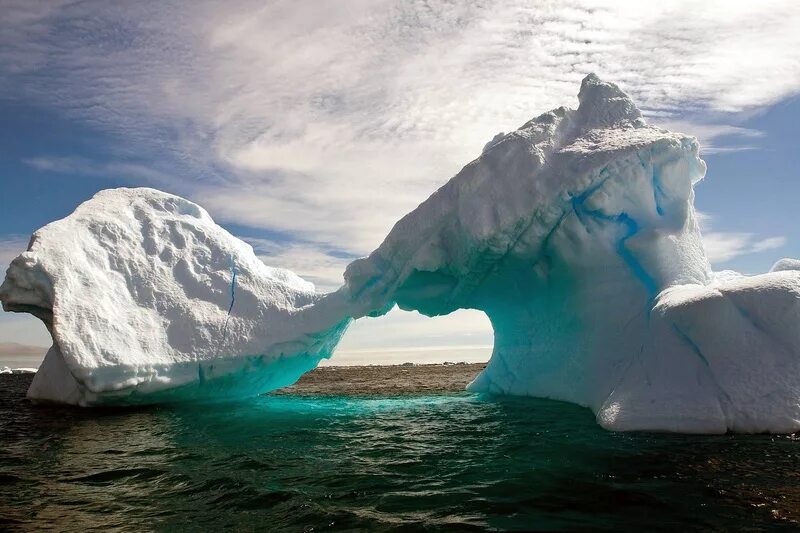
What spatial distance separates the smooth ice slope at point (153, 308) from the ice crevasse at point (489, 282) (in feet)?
0.11

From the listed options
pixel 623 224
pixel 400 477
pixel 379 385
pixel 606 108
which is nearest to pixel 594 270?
pixel 623 224

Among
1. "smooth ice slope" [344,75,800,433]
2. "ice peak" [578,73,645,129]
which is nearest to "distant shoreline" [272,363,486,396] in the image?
"smooth ice slope" [344,75,800,433]

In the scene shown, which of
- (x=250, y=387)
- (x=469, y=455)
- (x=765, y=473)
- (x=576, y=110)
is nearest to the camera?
(x=765, y=473)

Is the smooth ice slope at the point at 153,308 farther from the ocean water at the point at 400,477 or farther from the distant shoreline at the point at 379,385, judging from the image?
the distant shoreline at the point at 379,385

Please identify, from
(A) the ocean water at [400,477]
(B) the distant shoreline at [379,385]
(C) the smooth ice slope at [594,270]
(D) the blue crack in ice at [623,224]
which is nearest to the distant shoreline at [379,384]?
(B) the distant shoreline at [379,385]

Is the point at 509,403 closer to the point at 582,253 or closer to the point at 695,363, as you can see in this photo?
the point at 582,253

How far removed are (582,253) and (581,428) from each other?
4.13 metres

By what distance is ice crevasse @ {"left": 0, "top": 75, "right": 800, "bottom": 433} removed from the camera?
9.78 m

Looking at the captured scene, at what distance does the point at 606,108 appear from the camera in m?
11.7

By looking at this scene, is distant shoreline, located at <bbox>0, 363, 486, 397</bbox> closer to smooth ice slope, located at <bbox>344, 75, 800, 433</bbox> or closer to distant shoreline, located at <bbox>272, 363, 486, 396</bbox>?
distant shoreline, located at <bbox>272, 363, 486, 396</bbox>

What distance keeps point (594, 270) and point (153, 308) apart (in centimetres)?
937

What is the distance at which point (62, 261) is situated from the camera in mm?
11250

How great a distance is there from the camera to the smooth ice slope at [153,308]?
432 inches

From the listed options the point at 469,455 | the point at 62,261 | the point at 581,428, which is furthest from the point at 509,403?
the point at 62,261
